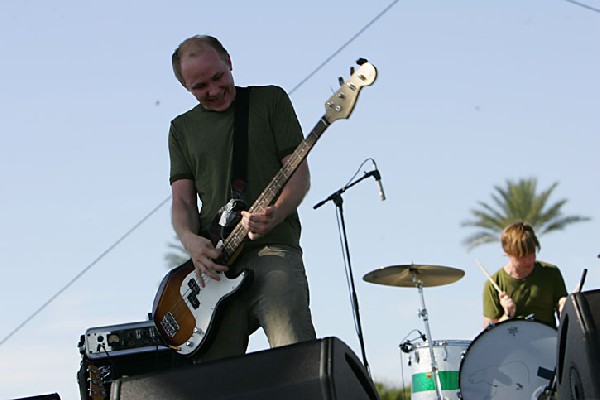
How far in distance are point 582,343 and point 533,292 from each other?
16.4 ft

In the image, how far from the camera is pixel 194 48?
437 centimetres

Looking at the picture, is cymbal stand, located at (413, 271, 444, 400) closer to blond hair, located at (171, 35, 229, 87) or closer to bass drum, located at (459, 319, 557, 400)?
bass drum, located at (459, 319, 557, 400)

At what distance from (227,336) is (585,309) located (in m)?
1.71

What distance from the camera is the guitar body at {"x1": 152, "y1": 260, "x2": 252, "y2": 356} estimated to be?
4211 mm

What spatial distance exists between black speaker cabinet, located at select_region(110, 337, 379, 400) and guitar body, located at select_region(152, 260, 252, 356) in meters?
1.16

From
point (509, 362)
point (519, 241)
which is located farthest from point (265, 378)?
point (509, 362)

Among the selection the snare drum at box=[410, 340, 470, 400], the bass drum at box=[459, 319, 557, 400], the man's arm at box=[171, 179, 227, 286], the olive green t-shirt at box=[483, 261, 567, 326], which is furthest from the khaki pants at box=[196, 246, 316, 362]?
the snare drum at box=[410, 340, 470, 400]

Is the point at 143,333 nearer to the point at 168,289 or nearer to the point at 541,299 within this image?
the point at 168,289

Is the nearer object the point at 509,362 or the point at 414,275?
the point at 509,362

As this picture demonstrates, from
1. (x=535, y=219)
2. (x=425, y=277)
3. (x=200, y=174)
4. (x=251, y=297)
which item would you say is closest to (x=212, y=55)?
(x=200, y=174)

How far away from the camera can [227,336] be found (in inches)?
166

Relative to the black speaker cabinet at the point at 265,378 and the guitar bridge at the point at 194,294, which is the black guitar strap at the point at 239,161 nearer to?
the guitar bridge at the point at 194,294

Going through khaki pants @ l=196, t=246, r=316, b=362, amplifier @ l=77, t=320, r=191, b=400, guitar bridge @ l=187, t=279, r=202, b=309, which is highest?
amplifier @ l=77, t=320, r=191, b=400

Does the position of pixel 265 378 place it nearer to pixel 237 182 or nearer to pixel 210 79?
pixel 237 182
